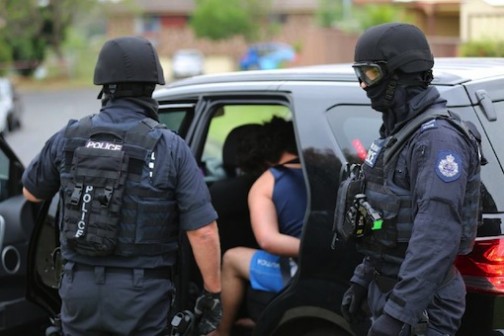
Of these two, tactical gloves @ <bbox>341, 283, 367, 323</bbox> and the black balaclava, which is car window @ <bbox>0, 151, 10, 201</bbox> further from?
the black balaclava

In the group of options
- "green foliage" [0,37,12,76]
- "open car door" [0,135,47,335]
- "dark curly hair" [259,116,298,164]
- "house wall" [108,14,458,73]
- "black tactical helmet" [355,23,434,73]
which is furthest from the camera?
"house wall" [108,14,458,73]

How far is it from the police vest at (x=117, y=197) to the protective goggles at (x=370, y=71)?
0.88 metres

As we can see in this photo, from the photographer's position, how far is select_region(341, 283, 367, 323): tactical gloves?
9.57 ft

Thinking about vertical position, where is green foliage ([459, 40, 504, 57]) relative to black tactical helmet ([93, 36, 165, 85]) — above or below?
below

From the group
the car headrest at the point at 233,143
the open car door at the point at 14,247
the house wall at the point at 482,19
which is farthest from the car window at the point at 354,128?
the house wall at the point at 482,19

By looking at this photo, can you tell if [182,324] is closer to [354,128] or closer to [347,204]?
[347,204]

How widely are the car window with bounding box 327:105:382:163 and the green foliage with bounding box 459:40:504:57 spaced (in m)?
11.3

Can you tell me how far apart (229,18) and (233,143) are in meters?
50.4

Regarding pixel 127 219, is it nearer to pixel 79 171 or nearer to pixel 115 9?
pixel 79 171

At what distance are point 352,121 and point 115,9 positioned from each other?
56404 millimetres

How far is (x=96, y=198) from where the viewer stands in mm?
3125

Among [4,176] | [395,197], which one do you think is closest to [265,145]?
[4,176]

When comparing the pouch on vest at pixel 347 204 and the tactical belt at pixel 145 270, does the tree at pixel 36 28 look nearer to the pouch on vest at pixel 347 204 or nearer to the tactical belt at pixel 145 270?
the tactical belt at pixel 145 270

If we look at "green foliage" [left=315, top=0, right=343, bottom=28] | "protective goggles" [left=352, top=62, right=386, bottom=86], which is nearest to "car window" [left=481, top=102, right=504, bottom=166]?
"protective goggles" [left=352, top=62, right=386, bottom=86]
